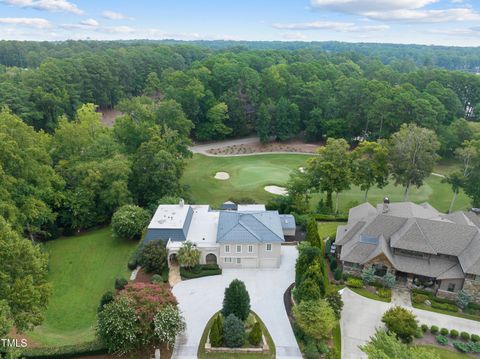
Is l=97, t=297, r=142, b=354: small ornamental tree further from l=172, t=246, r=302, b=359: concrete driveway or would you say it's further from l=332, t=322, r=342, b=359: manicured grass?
l=332, t=322, r=342, b=359: manicured grass

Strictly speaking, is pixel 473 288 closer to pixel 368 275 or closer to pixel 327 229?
pixel 368 275

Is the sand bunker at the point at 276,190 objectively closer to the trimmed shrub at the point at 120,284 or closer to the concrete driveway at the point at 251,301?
the concrete driveway at the point at 251,301

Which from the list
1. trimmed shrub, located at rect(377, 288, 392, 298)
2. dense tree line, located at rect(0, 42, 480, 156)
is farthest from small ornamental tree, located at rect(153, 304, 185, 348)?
dense tree line, located at rect(0, 42, 480, 156)

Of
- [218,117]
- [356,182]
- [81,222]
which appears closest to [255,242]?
[356,182]

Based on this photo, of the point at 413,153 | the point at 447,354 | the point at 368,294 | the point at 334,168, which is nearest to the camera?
the point at 447,354

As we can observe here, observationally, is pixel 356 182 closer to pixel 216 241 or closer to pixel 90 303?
pixel 216 241

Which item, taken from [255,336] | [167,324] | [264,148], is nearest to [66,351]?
[167,324]
